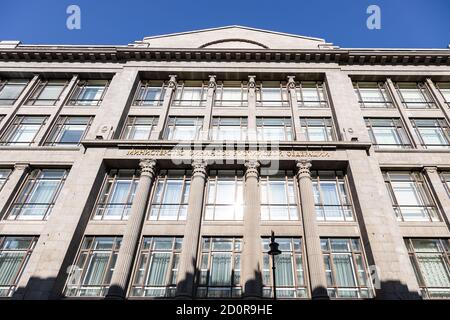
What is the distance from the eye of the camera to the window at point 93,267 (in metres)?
14.1

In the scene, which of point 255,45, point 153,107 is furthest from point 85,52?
point 255,45

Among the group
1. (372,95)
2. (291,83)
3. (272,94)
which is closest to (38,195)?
(272,94)

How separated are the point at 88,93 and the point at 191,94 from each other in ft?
25.5

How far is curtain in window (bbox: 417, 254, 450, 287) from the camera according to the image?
14.5m

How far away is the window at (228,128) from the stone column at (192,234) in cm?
324

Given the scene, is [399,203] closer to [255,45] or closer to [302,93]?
[302,93]

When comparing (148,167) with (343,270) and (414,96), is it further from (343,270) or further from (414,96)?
(414,96)

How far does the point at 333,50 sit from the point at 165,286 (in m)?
19.9

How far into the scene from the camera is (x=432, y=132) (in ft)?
66.6

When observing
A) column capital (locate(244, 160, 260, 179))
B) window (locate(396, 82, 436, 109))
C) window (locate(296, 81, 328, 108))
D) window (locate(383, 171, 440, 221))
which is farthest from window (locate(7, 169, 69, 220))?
window (locate(396, 82, 436, 109))

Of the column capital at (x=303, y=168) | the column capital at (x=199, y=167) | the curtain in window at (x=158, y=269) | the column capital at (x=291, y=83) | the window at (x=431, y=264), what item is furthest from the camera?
the column capital at (x=291, y=83)

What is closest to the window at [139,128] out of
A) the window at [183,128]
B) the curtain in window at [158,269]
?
the window at [183,128]

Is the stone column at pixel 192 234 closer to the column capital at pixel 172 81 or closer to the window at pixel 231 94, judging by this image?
the window at pixel 231 94

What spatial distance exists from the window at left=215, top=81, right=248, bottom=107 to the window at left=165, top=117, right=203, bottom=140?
232 cm
